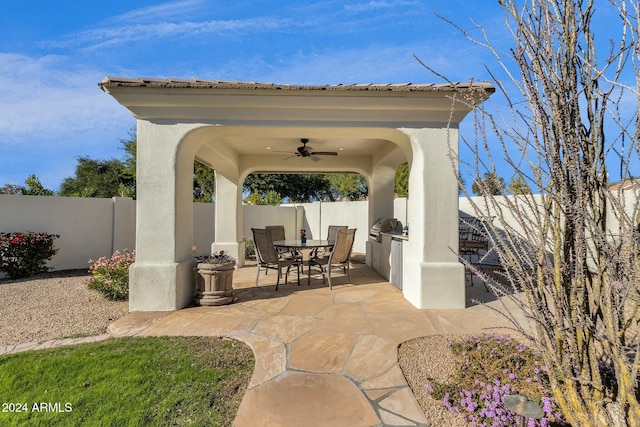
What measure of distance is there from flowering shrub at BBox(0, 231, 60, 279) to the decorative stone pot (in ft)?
18.0

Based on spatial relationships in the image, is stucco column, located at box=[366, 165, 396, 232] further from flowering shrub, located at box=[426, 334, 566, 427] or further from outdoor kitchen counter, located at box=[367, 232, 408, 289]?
flowering shrub, located at box=[426, 334, 566, 427]

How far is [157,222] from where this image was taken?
4699 millimetres

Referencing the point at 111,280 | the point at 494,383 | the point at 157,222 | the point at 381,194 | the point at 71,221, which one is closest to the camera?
the point at 494,383

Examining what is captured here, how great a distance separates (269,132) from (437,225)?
3.31m

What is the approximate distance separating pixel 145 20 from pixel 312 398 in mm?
7739

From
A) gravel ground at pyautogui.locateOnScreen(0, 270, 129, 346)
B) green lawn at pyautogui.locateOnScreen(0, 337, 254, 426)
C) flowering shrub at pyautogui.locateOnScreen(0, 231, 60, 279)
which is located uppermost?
flowering shrub at pyautogui.locateOnScreen(0, 231, 60, 279)

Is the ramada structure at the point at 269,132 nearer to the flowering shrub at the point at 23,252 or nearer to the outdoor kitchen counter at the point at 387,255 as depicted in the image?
the outdoor kitchen counter at the point at 387,255

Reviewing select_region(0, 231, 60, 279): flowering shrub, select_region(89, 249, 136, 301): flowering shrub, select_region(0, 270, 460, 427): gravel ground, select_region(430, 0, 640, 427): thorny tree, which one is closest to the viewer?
select_region(430, 0, 640, 427): thorny tree

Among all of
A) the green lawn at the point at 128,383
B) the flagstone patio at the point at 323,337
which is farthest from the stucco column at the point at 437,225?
the green lawn at the point at 128,383

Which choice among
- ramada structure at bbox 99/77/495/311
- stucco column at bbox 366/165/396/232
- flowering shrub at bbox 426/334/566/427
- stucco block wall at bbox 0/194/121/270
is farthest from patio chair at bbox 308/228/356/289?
stucco block wall at bbox 0/194/121/270

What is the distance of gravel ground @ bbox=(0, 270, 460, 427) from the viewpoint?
8.77 ft

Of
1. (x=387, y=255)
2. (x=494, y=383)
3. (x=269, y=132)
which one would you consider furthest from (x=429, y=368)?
(x=269, y=132)

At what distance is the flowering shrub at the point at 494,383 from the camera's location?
212cm

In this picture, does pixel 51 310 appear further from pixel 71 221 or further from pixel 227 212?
pixel 227 212
